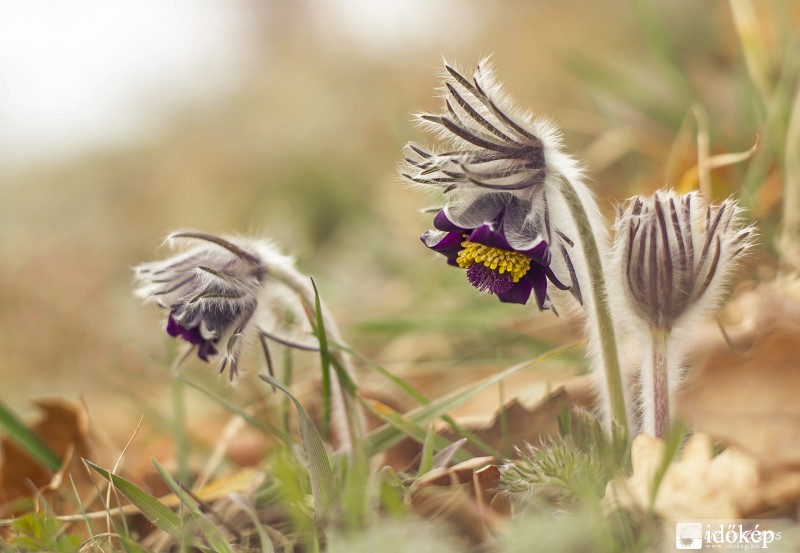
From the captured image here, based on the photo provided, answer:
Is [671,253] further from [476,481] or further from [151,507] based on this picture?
[151,507]

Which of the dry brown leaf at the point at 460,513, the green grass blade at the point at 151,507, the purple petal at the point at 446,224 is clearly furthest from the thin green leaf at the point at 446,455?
the green grass blade at the point at 151,507

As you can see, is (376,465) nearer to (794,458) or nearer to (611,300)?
(611,300)

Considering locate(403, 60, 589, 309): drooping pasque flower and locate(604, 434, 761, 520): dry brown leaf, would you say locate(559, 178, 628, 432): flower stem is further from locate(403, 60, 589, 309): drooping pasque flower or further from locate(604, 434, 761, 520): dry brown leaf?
locate(604, 434, 761, 520): dry brown leaf

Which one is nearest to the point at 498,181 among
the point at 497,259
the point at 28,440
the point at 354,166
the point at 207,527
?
the point at 497,259

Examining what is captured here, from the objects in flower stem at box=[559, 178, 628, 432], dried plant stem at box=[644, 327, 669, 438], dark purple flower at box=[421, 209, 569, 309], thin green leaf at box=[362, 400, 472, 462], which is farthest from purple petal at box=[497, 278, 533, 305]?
thin green leaf at box=[362, 400, 472, 462]

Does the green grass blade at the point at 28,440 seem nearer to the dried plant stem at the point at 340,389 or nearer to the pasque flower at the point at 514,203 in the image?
the dried plant stem at the point at 340,389

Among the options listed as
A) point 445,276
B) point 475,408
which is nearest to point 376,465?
point 475,408

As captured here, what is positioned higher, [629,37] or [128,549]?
[629,37]
